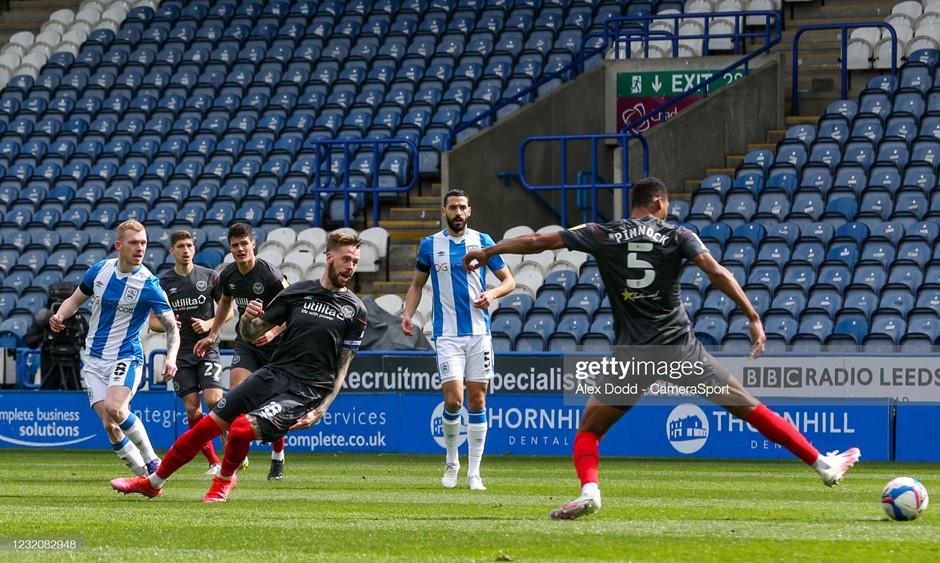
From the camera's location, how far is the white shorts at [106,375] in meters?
11.8

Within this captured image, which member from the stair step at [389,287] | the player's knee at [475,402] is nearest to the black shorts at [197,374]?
the player's knee at [475,402]

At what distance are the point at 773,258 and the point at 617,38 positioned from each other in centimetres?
659

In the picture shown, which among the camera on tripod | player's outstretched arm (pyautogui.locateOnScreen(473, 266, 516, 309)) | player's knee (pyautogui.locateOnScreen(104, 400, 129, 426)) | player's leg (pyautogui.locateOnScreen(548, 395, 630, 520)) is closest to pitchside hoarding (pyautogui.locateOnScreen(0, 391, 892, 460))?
the camera on tripod

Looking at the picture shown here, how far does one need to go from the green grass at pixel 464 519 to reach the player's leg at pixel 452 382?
0.30 m

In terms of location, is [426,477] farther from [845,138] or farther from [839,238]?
[845,138]

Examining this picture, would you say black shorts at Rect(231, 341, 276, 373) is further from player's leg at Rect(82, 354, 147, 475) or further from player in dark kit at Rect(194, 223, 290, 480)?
player's leg at Rect(82, 354, 147, 475)

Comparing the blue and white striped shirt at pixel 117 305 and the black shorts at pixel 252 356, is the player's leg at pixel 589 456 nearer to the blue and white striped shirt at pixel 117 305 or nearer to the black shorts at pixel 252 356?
the blue and white striped shirt at pixel 117 305

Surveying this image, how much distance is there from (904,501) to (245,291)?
20.1 feet

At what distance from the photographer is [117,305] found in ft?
38.8

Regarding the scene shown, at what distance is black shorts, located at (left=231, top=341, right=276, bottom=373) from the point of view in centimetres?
1323

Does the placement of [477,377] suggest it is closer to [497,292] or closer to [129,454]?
[497,292]

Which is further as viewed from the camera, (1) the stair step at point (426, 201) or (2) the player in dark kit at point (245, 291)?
(1) the stair step at point (426, 201)

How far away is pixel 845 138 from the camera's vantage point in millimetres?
22656

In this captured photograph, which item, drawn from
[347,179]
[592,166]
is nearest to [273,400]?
[592,166]
